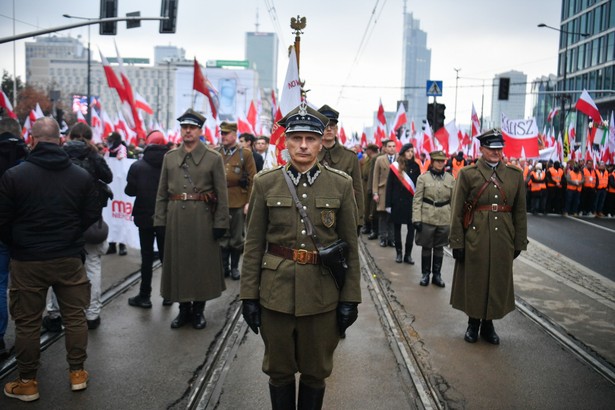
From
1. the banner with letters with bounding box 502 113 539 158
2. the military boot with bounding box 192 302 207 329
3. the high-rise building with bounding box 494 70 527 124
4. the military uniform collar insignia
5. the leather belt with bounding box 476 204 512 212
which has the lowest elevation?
the military boot with bounding box 192 302 207 329

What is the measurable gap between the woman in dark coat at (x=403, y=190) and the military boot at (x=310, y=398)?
21.0 ft

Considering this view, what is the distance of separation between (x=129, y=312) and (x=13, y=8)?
90.3 feet

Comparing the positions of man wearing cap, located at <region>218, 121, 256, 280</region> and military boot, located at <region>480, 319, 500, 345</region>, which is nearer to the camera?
military boot, located at <region>480, 319, 500, 345</region>

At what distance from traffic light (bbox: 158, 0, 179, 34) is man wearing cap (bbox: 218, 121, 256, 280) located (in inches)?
392

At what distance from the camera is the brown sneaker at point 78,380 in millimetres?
4508

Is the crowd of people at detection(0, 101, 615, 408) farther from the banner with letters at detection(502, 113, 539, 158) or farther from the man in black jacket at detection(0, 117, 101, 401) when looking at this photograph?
the banner with letters at detection(502, 113, 539, 158)

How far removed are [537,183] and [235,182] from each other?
1386 cm

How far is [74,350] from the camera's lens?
4.57 metres

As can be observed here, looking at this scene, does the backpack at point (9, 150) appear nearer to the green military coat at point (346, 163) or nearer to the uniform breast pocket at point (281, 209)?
the uniform breast pocket at point (281, 209)

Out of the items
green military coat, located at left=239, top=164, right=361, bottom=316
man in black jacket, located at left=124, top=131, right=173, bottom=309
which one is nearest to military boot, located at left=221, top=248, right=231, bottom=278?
man in black jacket, located at left=124, top=131, right=173, bottom=309

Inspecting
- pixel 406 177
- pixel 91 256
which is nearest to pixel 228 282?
pixel 91 256

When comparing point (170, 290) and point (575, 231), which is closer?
point (170, 290)

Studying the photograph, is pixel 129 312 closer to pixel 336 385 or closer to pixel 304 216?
pixel 336 385

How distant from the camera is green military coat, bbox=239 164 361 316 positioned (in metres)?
3.46
